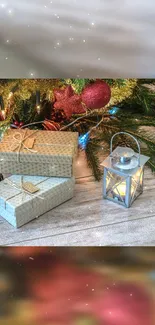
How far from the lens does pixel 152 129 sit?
97cm

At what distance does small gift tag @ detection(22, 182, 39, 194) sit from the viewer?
0.72 meters

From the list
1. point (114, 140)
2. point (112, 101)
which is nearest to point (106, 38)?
point (114, 140)

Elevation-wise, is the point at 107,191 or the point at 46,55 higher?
the point at 46,55

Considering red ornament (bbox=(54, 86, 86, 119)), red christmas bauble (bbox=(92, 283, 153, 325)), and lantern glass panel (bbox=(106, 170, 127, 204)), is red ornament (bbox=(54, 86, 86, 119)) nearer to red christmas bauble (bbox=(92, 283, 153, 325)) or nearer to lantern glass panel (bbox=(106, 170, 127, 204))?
lantern glass panel (bbox=(106, 170, 127, 204))

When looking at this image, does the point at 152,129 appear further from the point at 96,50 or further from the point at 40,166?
the point at 96,50

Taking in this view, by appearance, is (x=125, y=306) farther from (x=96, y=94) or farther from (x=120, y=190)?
(x=96, y=94)

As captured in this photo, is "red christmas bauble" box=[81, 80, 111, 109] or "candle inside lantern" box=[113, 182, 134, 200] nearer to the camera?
"candle inside lantern" box=[113, 182, 134, 200]

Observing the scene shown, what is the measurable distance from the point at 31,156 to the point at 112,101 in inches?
13.0

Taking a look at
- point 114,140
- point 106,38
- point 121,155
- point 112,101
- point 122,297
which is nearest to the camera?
point 106,38

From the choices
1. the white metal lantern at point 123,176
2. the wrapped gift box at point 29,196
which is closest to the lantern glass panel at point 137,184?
the white metal lantern at point 123,176

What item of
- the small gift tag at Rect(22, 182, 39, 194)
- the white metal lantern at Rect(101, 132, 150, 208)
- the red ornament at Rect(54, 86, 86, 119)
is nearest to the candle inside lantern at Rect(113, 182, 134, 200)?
the white metal lantern at Rect(101, 132, 150, 208)

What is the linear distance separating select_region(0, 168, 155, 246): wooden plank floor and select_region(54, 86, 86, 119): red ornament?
0.71 ft

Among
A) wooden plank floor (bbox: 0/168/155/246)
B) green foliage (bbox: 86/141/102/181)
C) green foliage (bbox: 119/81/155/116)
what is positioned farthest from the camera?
green foliage (bbox: 119/81/155/116)

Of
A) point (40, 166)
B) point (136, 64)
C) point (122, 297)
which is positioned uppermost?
point (136, 64)
